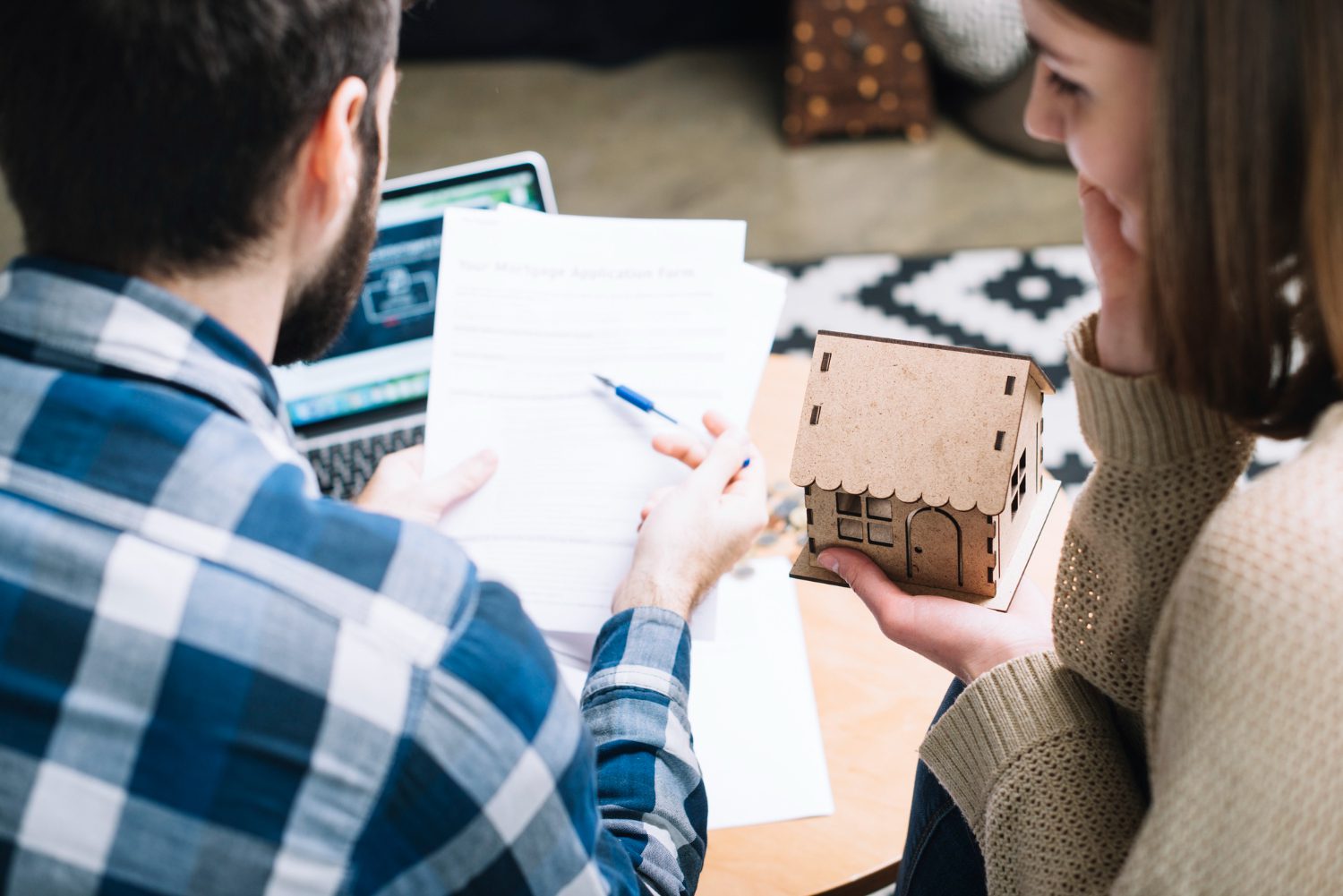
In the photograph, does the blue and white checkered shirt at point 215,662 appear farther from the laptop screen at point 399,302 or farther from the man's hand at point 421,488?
the laptop screen at point 399,302

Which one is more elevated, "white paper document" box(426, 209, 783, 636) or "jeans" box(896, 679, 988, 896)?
"white paper document" box(426, 209, 783, 636)

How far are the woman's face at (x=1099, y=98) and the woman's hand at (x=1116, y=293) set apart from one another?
0.12 feet

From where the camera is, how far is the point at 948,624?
92 cm

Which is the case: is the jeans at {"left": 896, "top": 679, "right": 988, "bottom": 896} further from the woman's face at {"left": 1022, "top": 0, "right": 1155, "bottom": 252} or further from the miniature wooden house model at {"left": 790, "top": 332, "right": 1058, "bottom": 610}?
the woman's face at {"left": 1022, "top": 0, "right": 1155, "bottom": 252}

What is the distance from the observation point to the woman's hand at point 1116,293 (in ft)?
2.37

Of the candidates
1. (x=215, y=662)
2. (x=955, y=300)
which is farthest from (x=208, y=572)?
(x=955, y=300)

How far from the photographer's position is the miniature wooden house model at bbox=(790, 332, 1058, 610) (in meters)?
0.87

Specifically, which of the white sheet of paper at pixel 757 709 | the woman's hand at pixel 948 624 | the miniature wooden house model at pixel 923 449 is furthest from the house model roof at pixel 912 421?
the white sheet of paper at pixel 757 709

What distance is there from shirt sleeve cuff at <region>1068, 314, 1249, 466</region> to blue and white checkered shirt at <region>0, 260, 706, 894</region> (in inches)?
14.8

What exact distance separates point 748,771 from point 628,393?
33 cm

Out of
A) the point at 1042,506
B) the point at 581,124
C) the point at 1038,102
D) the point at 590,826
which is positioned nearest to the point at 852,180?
the point at 581,124

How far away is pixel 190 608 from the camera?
59 centimetres

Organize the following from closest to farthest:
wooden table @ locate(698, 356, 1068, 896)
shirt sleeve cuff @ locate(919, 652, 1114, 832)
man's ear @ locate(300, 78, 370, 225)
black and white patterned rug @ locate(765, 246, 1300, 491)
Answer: man's ear @ locate(300, 78, 370, 225)
shirt sleeve cuff @ locate(919, 652, 1114, 832)
wooden table @ locate(698, 356, 1068, 896)
black and white patterned rug @ locate(765, 246, 1300, 491)

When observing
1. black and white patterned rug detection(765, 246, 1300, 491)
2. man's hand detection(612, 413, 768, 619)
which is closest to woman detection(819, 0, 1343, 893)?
man's hand detection(612, 413, 768, 619)
